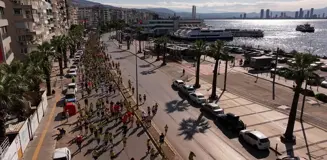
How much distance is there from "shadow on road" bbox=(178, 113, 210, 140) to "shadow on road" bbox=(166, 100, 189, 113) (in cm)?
375

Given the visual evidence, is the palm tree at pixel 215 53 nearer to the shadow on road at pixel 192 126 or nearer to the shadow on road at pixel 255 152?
the shadow on road at pixel 192 126

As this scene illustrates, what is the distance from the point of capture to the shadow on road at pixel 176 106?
37.9 m

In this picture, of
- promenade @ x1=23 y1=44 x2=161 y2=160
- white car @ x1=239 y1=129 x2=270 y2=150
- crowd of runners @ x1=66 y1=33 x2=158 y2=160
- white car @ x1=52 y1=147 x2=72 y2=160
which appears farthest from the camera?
crowd of runners @ x1=66 y1=33 x2=158 y2=160

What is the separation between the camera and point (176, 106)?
3941 cm

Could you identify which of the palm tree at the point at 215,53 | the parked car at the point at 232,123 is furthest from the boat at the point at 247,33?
the parked car at the point at 232,123

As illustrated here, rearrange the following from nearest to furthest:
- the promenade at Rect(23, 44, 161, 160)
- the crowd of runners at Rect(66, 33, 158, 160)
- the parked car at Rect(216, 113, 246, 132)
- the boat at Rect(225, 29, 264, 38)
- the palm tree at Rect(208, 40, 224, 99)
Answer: the promenade at Rect(23, 44, 161, 160)
the crowd of runners at Rect(66, 33, 158, 160)
the parked car at Rect(216, 113, 246, 132)
the palm tree at Rect(208, 40, 224, 99)
the boat at Rect(225, 29, 264, 38)

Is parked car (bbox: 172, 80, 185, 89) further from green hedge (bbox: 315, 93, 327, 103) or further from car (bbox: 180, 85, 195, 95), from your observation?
green hedge (bbox: 315, 93, 327, 103)

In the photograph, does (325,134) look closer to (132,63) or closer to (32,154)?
(32,154)

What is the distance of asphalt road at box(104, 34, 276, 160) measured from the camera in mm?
25938

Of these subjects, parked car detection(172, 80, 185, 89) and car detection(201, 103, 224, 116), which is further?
parked car detection(172, 80, 185, 89)

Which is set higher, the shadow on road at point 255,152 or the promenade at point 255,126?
the promenade at point 255,126

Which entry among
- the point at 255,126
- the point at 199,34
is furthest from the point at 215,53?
the point at 199,34

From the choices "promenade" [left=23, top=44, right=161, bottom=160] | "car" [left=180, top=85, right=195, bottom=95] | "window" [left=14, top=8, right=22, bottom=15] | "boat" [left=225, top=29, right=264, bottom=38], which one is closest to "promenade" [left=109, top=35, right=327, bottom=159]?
"car" [left=180, top=85, right=195, bottom=95]

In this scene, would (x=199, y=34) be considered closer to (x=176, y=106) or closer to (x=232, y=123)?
(x=176, y=106)
